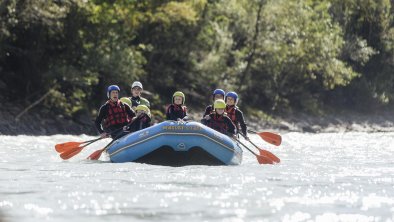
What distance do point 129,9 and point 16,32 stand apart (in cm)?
500

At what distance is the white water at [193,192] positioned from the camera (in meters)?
8.09

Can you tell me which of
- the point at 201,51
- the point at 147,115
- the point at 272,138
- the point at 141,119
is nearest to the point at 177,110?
the point at 147,115

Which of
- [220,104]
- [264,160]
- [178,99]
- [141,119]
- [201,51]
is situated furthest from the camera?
[201,51]

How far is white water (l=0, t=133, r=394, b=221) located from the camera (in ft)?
26.5

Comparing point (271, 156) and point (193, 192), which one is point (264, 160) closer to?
point (271, 156)

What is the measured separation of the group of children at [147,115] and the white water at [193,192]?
1062mm

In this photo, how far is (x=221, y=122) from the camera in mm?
14984

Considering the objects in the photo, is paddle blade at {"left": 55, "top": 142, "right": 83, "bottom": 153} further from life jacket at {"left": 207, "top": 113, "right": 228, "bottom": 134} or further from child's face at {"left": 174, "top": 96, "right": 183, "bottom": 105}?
life jacket at {"left": 207, "top": 113, "right": 228, "bottom": 134}

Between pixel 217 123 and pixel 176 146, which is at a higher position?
pixel 217 123

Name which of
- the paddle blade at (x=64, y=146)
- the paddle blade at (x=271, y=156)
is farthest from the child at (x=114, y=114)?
the paddle blade at (x=271, y=156)

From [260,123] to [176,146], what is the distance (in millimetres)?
22757

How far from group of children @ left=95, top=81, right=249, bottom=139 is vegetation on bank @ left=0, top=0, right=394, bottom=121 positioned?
9471 mm

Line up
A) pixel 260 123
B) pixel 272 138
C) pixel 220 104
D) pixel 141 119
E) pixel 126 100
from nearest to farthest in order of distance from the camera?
1. pixel 220 104
2. pixel 141 119
3. pixel 126 100
4. pixel 272 138
5. pixel 260 123

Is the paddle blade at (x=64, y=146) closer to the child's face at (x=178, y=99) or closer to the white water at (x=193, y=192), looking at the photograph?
the white water at (x=193, y=192)
